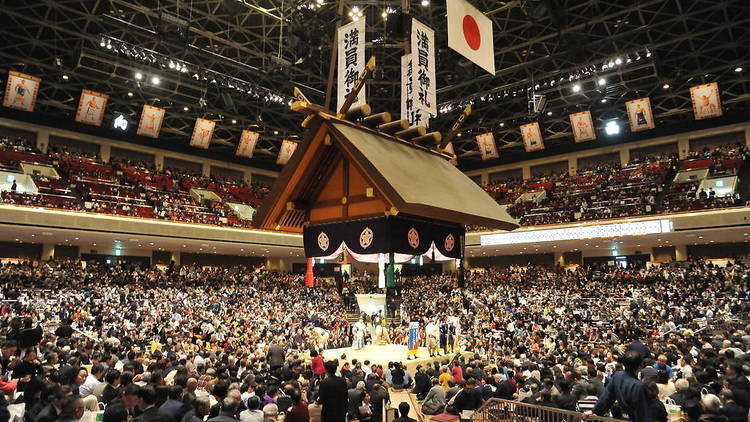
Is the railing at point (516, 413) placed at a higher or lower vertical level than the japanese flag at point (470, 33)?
lower

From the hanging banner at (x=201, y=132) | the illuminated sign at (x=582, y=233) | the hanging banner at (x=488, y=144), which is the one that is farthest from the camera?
the hanging banner at (x=488, y=144)

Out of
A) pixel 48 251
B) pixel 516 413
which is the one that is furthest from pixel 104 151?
pixel 516 413

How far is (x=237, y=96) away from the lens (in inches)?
928

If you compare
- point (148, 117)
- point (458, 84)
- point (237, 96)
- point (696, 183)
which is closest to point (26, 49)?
point (148, 117)

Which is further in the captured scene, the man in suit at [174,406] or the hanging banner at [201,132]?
the hanging banner at [201,132]

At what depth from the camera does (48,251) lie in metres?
21.9

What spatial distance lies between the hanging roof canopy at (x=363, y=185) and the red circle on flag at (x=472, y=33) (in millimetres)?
1811

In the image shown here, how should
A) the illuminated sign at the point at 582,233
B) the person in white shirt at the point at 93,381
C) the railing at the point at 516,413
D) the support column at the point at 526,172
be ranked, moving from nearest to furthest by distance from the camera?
the railing at the point at 516,413 < the person in white shirt at the point at 93,381 < the illuminated sign at the point at 582,233 < the support column at the point at 526,172

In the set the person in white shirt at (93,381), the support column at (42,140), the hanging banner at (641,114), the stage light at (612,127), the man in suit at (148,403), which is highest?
the stage light at (612,127)

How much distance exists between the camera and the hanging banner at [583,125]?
2205cm

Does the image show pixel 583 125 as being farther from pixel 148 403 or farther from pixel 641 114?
pixel 148 403

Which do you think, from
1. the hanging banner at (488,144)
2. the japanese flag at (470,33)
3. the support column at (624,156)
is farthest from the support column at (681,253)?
the japanese flag at (470,33)

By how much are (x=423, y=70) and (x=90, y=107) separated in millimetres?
18153

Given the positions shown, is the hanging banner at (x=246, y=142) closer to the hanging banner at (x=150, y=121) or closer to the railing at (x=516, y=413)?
the hanging banner at (x=150, y=121)
